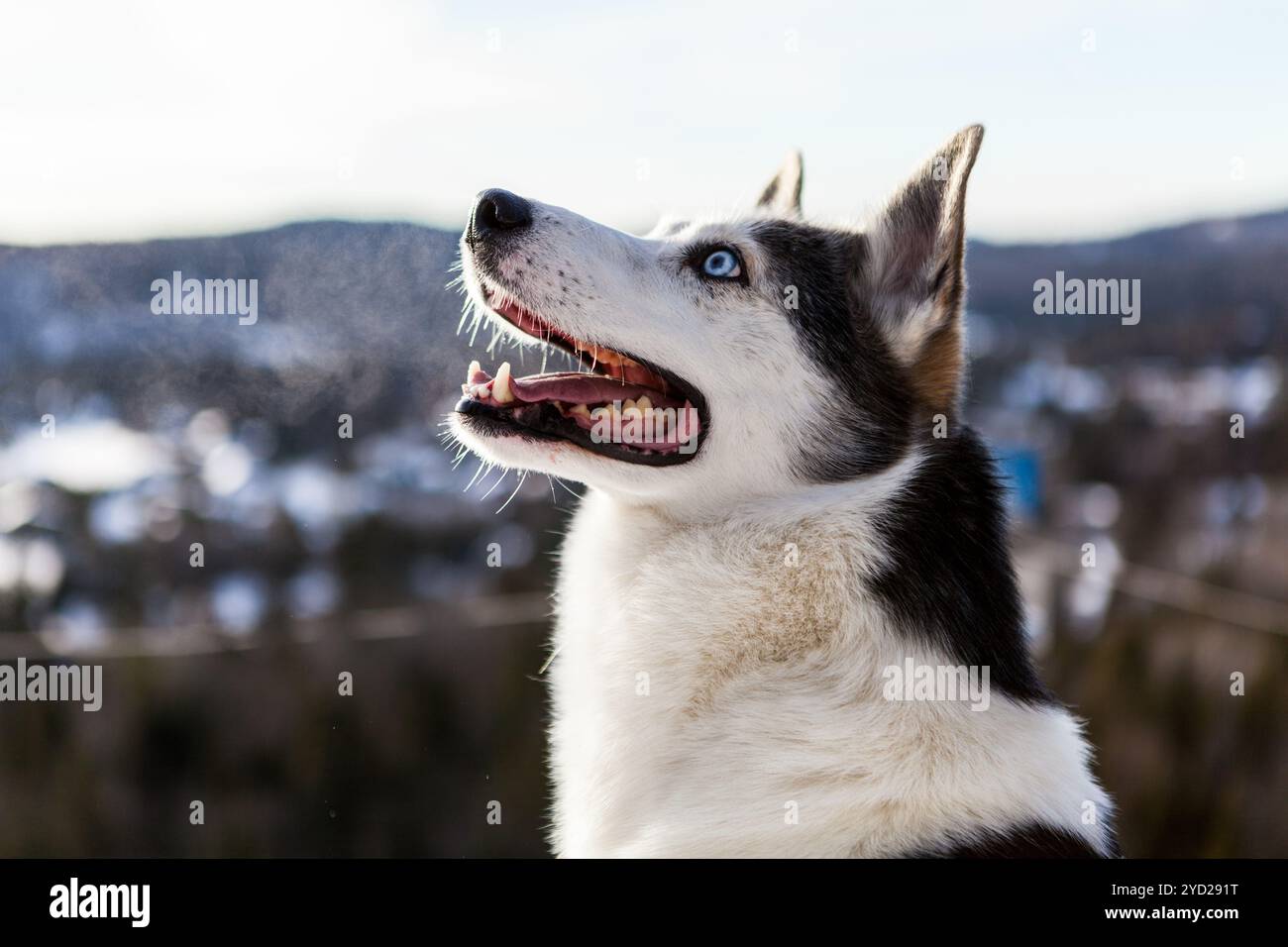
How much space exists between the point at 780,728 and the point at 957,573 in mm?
471

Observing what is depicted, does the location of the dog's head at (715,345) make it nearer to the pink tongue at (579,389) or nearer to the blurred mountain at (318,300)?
the pink tongue at (579,389)

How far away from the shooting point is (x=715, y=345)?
2.40 meters

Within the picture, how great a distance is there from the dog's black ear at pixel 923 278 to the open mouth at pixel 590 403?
0.54m

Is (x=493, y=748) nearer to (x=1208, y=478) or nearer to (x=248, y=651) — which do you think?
(x=248, y=651)

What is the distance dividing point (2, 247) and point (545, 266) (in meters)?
4.13

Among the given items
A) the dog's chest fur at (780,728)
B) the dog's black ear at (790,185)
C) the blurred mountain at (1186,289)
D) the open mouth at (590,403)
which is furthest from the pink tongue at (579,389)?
the blurred mountain at (1186,289)

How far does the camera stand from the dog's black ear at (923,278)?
2.37 meters

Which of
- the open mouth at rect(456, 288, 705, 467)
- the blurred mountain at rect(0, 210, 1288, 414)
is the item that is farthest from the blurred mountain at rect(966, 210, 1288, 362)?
the open mouth at rect(456, 288, 705, 467)

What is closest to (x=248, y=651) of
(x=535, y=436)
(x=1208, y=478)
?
(x=535, y=436)

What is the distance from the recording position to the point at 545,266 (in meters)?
2.33

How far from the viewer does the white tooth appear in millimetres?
2318

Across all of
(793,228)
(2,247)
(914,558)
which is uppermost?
(2,247)
